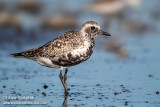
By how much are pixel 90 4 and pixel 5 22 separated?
164 inches

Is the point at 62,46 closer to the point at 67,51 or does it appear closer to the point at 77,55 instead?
the point at 67,51

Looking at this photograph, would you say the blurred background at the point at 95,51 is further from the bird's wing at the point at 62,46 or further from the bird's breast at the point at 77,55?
the bird's wing at the point at 62,46

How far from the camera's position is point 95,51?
530 inches

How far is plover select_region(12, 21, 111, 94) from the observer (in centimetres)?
792

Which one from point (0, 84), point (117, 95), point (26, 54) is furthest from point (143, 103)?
point (0, 84)

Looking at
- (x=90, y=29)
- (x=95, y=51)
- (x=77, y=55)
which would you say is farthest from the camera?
(x=95, y=51)

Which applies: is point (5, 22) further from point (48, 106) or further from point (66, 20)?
point (48, 106)

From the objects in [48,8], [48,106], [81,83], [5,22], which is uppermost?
[48,8]

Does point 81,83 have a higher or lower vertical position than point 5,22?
lower

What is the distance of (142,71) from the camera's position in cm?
1048

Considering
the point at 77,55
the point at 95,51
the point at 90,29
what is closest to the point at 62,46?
the point at 77,55

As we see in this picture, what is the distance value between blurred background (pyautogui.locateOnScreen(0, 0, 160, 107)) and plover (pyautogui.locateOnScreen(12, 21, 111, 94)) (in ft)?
2.12

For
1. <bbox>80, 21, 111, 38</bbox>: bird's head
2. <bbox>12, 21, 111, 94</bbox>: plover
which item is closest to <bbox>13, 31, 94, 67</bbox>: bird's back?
<bbox>12, 21, 111, 94</bbox>: plover

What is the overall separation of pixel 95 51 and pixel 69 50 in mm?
5587
